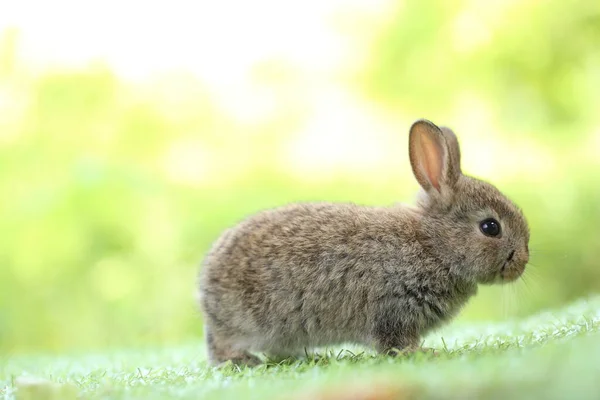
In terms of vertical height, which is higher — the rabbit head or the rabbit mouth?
the rabbit head

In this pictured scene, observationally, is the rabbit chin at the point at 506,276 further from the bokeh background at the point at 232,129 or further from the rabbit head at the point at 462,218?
the bokeh background at the point at 232,129

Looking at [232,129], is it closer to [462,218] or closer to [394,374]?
[462,218]

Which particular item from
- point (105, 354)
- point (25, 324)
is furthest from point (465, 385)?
point (25, 324)

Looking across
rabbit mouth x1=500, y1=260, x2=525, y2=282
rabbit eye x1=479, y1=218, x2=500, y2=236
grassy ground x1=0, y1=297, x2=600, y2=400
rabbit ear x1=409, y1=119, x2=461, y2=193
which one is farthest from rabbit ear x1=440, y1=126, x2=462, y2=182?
grassy ground x1=0, y1=297, x2=600, y2=400

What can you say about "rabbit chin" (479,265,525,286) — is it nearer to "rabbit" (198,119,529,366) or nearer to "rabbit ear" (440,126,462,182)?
"rabbit" (198,119,529,366)

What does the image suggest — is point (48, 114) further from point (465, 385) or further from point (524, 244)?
point (465, 385)

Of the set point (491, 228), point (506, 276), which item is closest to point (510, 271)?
point (506, 276)
